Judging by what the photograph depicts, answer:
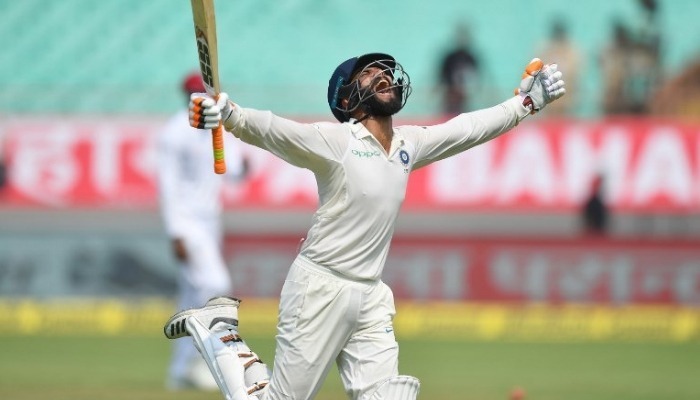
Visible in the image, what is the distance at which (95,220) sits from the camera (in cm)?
1416

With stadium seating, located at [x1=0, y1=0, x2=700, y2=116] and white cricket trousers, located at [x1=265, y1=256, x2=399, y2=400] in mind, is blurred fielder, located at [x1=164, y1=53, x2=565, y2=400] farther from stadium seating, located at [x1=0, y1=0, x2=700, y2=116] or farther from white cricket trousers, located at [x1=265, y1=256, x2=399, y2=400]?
stadium seating, located at [x1=0, y1=0, x2=700, y2=116]

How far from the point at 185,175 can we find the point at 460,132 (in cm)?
369

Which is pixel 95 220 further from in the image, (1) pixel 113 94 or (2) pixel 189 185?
(2) pixel 189 185

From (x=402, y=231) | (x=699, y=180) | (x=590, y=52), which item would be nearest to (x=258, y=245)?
(x=402, y=231)

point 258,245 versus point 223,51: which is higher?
point 223,51

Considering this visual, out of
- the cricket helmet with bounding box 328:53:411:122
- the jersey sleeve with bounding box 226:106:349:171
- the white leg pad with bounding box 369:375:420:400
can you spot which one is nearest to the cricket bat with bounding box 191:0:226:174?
the jersey sleeve with bounding box 226:106:349:171

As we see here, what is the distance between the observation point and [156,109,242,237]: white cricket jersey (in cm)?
870

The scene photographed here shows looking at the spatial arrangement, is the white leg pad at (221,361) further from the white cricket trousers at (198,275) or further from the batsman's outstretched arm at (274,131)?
the white cricket trousers at (198,275)

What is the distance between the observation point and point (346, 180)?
16.5ft

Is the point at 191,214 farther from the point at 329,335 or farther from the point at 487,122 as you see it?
the point at 329,335

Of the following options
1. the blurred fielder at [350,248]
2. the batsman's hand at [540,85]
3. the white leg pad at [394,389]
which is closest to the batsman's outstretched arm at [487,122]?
the batsman's hand at [540,85]

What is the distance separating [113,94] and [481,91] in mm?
3904

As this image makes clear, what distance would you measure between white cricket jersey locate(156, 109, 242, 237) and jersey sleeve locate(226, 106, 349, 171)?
12.3ft

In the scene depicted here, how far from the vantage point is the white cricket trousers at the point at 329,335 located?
5.07 m
